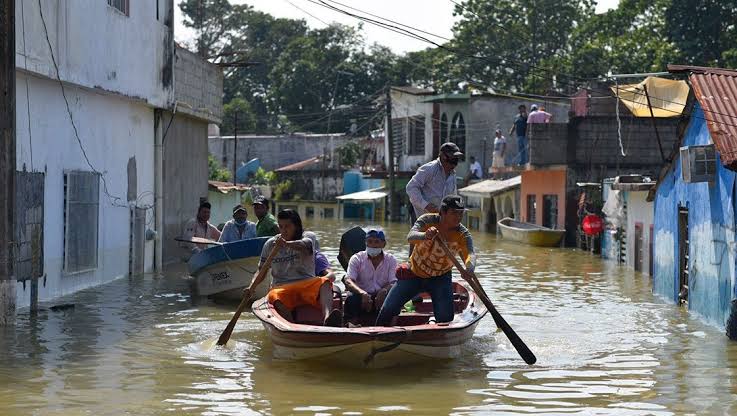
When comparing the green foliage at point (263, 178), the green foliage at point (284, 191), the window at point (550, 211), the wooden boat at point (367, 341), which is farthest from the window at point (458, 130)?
the wooden boat at point (367, 341)

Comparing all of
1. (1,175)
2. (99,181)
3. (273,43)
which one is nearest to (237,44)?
(273,43)

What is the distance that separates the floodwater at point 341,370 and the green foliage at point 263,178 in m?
46.0

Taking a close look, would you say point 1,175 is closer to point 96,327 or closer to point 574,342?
point 96,327

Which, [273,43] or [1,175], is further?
[273,43]

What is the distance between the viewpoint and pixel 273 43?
80125 mm

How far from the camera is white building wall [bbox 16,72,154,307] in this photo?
15453 mm

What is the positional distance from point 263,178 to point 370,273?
168ft

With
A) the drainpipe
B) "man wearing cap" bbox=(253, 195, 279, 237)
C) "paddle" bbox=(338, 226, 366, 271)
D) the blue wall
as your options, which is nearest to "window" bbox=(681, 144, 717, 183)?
the blue wall

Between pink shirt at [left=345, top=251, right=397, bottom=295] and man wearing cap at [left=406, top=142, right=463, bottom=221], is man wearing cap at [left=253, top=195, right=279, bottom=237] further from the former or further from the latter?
pink shirt at [left=345, top=251, right=397, bottom=295]

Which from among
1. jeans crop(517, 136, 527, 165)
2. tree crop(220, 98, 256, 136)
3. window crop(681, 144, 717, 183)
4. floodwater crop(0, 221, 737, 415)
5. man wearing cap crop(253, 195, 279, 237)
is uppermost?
tree crop(220, 98, 256, 136)

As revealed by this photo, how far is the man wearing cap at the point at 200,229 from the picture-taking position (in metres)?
18.8

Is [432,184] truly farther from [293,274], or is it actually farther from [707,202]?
[707,202]

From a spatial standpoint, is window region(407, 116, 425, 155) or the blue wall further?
window region(407, 116, 425, 155)

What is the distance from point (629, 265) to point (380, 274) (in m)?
14.3
